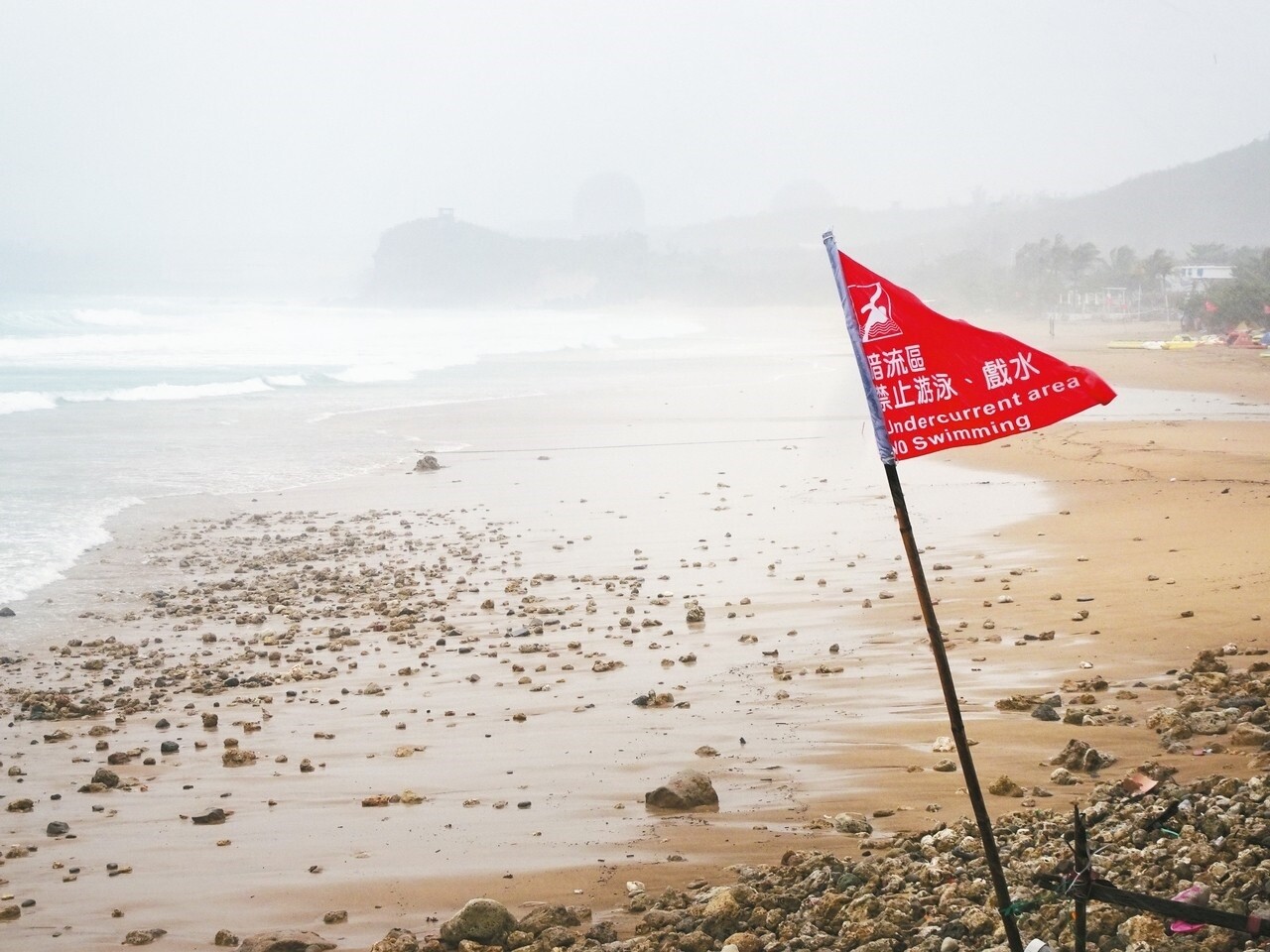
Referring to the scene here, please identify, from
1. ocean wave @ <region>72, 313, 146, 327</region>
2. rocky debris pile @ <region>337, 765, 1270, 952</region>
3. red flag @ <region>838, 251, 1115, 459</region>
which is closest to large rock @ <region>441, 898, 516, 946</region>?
rocky debris pile @ <region>337, 765, 1270, 952</region>

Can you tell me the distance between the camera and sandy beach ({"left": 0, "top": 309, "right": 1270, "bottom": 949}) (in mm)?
7082

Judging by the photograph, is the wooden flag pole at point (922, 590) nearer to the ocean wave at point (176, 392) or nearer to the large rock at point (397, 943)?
the large rock at point (397, 943)

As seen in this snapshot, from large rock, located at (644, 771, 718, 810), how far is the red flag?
11.6ft

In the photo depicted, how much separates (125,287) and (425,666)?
571 ft

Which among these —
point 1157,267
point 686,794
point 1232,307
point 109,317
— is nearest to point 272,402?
point 686,794

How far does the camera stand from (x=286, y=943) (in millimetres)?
6062

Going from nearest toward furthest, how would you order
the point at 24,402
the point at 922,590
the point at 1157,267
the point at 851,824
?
the point at 922,590
the point at 851,824
the point at 24,402
the point at 1157,267

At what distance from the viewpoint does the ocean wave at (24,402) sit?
39.5 metres

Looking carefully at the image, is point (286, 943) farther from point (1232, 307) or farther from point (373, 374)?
point (1232, 307)

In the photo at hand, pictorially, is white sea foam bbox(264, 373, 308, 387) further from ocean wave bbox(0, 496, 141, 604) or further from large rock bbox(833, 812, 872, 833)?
large rock bbox(833, 812, 872, 833)

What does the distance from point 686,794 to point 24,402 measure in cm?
3915

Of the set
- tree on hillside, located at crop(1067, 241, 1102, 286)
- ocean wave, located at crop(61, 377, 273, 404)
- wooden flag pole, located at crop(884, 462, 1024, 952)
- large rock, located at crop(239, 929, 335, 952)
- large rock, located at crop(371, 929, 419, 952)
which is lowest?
large rock, located at crop(371, 929, 419, 952)

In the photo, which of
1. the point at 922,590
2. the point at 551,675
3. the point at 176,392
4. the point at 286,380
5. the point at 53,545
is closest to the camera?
the point at 922,590

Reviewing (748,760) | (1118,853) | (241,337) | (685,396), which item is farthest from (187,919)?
(241,337)
